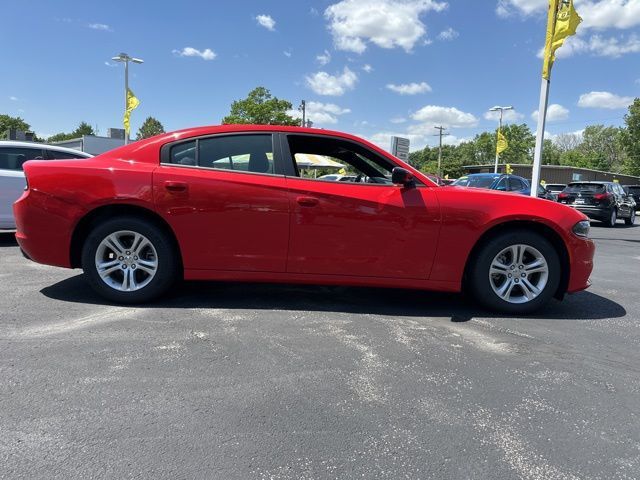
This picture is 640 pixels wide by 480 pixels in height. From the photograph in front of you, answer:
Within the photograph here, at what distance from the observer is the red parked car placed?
3992mm

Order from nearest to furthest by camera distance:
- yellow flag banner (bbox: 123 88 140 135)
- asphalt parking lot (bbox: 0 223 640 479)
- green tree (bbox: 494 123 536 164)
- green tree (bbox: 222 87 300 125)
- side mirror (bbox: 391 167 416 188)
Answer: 1. asphalt parking lot (bbox: 0 223 640 479)
2. side mirror (bbox: 391 167 416 188)
3. yellow flag banner (bbox: 123 88 140 135)
4. green tree (bbox: 222 87 300 125)
5. green tree (bbox: 494 123 536 164)

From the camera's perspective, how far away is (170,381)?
274 cm

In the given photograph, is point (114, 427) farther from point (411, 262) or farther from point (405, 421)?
point (411, 262)

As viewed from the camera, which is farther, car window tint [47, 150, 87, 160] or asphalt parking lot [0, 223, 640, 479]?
car window tint [47, 150, 87, 160]

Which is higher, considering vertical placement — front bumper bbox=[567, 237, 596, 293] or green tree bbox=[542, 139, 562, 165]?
green tree bbox=[542, 139, 562, 165]

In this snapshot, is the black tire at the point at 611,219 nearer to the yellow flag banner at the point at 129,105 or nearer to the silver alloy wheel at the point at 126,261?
the silver alloy wheel at the point at 126,261

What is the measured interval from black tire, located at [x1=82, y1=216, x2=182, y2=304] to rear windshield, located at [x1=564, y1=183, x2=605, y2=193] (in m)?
17.1

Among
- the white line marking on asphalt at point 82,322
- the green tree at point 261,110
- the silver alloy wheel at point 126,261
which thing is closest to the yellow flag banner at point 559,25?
the silver alloy wheel at point 126,261

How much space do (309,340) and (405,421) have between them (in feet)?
3.81

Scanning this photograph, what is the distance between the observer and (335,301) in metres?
4.50

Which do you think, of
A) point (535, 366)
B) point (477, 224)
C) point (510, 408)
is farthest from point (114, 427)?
point (477, 224)

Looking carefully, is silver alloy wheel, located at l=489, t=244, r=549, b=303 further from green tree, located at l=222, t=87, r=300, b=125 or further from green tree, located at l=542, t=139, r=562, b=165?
green tree, located at l=542, t=139, r=562, b=165

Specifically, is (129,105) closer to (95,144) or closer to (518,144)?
(95,144)

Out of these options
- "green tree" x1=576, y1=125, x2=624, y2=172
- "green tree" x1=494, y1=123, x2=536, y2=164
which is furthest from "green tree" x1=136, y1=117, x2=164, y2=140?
"green tree" x1=576, y1=125, x2=624, y2=172
